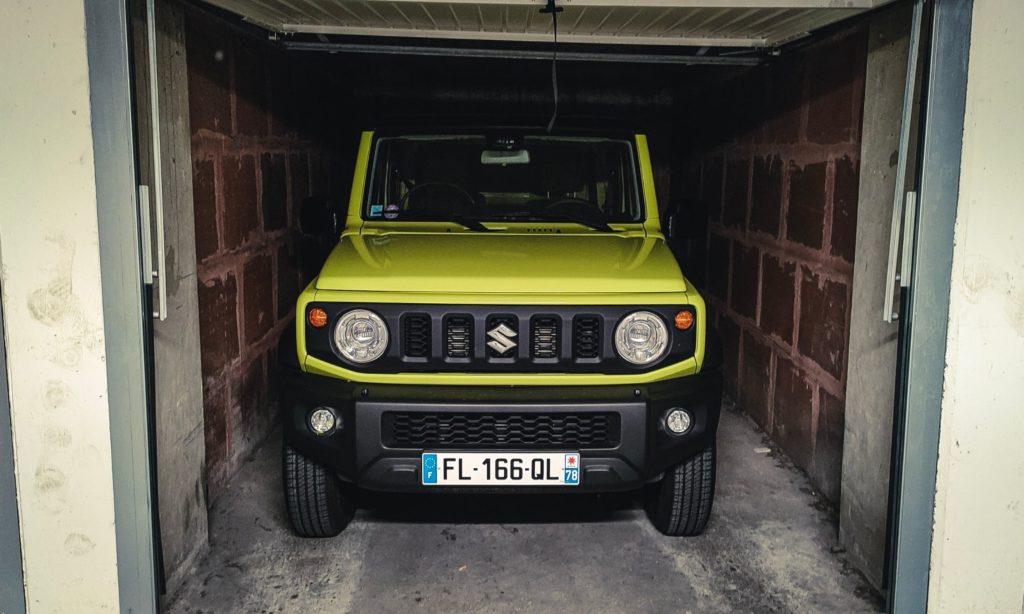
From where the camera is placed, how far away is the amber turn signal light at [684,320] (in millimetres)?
3193

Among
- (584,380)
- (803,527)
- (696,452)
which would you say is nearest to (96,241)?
(584,380)

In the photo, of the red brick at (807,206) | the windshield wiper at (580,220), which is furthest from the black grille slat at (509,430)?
the red brick at (807,206)

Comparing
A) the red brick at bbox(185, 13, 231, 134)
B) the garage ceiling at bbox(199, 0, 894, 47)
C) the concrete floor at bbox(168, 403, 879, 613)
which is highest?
the garage ceiling at bbox(199, 0, 894, 47)

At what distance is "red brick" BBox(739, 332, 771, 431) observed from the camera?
5020mm

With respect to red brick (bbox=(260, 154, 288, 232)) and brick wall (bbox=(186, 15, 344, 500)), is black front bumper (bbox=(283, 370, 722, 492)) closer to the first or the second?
brick wall (bbox=(186, 15, 344, 500))

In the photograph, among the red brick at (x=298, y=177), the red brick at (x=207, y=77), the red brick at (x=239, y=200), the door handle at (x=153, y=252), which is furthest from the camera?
the red brick at (x=298, y=177)

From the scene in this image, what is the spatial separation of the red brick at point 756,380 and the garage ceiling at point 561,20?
1804 millimetres

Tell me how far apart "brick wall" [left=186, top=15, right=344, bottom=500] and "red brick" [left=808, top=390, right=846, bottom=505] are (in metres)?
2.78

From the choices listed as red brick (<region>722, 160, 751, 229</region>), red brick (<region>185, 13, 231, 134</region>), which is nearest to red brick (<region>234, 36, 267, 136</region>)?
red brick (<region>185, 13, 231, 134</region>)

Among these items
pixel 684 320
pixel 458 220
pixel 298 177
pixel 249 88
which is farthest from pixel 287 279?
pixel 684 320

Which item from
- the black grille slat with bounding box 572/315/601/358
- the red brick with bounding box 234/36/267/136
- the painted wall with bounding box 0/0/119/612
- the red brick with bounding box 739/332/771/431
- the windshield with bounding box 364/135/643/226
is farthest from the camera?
the red brick with bounding box 739/332/771/431

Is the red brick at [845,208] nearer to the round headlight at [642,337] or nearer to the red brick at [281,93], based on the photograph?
the round headlight at [642,337]

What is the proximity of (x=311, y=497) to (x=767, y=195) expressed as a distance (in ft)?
10.1

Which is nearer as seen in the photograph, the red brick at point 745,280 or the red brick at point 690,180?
the red brick at point 745,280
